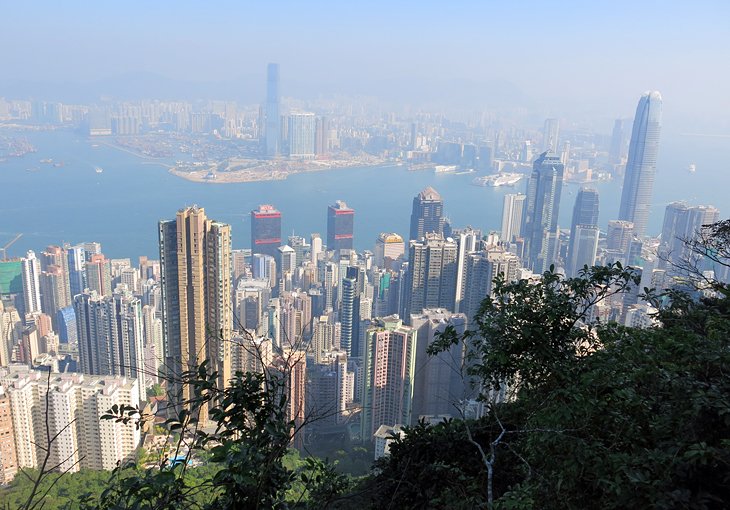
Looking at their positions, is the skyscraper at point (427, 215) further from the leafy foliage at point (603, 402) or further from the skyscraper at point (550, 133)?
the leafy foliage at point (603, 402)

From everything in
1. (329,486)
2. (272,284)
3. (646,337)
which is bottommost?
(272,284)

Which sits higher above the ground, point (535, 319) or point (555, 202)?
point (535, 319)

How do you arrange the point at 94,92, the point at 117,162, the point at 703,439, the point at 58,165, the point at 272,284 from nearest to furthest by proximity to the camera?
the point at 703,439 → the point at 272,284 → the point at 58,165 → the point at 117,162 → the point at 94,92

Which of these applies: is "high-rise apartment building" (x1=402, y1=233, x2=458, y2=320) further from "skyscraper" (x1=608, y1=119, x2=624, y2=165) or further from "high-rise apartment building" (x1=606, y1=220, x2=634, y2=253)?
"skyscraper" (x1=608, y1=119, x2=624, y2=165)

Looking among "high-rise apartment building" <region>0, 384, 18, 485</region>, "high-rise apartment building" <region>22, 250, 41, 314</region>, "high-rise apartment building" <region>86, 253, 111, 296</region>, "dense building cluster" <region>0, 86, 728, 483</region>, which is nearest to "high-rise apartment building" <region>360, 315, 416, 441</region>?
"dense building cluster" <region>0, 86, 728, 483</region>

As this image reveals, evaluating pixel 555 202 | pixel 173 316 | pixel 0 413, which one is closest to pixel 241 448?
pixel 0 413

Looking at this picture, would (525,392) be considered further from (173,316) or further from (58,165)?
(58,165)

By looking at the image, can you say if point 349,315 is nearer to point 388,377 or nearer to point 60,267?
point 388,377

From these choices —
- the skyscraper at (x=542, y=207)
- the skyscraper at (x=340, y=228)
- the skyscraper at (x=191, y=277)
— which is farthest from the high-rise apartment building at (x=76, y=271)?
the skyscraper at (x=542, y=207)
